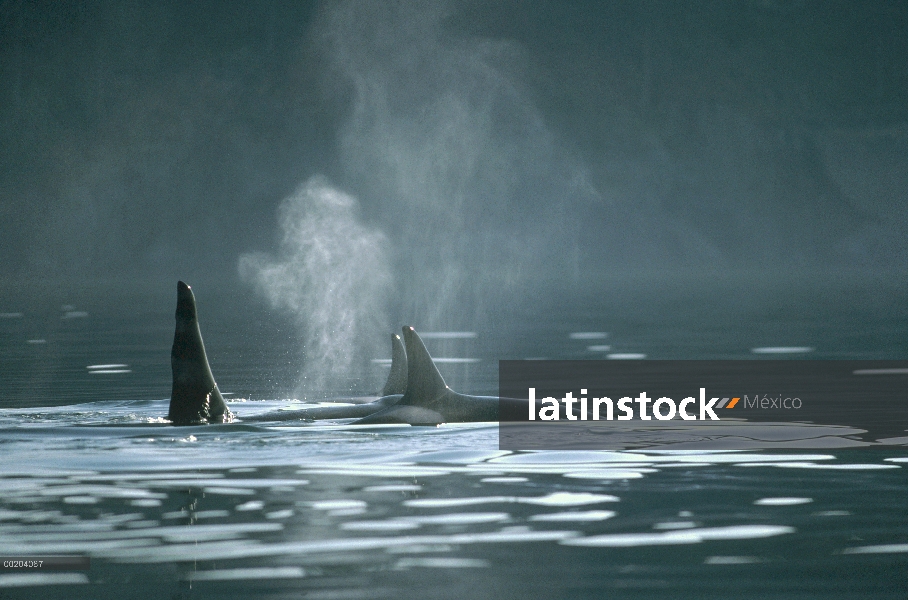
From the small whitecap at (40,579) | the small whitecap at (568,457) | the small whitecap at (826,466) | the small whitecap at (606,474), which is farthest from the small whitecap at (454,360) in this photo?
the small whitecap at (40,579)

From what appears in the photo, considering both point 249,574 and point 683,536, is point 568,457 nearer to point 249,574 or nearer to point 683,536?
point 683,536

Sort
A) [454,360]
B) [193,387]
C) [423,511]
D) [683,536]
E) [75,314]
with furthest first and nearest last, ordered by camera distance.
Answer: [75,314] → [454,360] → [193,387] → [423,511] → [683,536]

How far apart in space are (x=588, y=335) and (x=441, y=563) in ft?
127

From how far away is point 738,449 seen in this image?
18.7m

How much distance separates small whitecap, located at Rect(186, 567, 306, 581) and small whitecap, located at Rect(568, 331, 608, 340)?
36.9m

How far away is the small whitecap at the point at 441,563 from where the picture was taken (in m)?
12.2

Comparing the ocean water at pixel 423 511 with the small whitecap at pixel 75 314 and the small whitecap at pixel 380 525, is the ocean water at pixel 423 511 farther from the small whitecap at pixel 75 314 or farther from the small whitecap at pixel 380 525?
the small whitecap at pixel 75 314

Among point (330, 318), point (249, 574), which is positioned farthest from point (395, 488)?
point (330, 318)

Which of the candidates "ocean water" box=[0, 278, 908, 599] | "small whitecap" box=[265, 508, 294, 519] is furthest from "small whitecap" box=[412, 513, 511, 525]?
"small whitecap" box=[265, 508, 294, 519]

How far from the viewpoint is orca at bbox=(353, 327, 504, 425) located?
2169 cm

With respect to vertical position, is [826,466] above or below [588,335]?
below

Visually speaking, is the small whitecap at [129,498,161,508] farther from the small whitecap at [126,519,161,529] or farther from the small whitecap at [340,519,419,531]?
the small whitecap at [340,519,419,531]

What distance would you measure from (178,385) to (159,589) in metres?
10.2

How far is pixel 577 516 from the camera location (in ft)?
46.6
